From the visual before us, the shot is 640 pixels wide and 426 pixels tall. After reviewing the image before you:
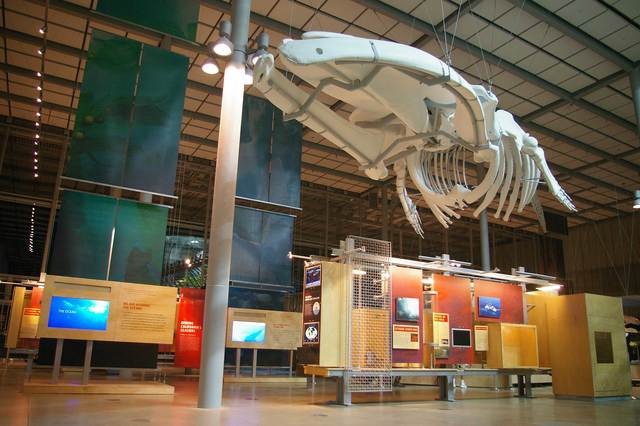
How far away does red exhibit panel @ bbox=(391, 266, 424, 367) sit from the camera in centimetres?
1041

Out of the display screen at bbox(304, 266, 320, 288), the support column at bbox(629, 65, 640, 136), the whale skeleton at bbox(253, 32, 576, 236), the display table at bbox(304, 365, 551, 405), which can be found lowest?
the display table at bbox(304, 365, 551, 405)

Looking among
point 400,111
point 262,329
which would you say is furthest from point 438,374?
point 400,111

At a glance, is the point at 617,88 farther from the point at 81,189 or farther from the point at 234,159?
the point at 81,189

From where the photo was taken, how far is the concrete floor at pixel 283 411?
6.14 metres

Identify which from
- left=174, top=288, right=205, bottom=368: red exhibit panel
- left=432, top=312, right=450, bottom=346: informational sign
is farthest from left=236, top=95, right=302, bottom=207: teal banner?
left=432, top=312, right=450, bottom=346: informational sign

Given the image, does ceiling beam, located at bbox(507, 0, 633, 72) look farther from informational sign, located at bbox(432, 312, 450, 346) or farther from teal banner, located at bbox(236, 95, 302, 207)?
informational sign, located at bbox(432, 312, 450, 346)

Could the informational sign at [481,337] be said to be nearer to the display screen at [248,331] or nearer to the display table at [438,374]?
the display table at [438,374]

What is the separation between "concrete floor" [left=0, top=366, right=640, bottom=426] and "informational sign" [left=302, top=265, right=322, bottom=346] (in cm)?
115

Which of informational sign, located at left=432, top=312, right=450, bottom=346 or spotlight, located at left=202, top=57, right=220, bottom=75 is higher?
spotlight, located at left=202, top=57, right=220, bottom=75

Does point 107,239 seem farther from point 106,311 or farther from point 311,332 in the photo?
point 311,332

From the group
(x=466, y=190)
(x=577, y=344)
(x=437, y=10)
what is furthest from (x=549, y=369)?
(x=437, y=10)

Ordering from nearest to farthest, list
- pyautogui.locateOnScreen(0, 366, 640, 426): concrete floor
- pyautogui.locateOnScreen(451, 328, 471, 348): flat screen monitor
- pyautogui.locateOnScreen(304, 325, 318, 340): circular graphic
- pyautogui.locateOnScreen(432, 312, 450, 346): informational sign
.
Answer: pyautogui.locateOnScreen(0, 366, 640, 426): concrete floor
pyautogui.locateOnScreen(304, 325, 318, 340): circular graphic
pyautogui.locateOnScreen(432, 312, 450, 346): informational sign
pyautogui.locateOnScreen(451, 328, 471, 348): flat screen monitor

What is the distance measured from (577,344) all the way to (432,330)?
11.6 ft

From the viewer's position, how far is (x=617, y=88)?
583 inches
